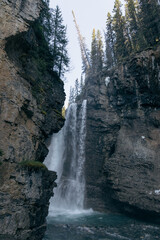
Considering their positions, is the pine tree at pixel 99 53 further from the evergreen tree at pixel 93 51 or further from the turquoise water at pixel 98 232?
the turquoise water at pixel 98 232

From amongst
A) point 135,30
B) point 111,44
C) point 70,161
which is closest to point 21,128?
point 70,161

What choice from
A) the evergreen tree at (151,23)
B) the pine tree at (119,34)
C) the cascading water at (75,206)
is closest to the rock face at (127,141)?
the cascading water at (75,206)

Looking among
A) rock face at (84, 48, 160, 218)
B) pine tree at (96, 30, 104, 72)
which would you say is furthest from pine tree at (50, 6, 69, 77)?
pine tree at (96, 30, 104, 72)

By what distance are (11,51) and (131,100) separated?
52.9 feet

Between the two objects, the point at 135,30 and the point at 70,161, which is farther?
the point at 135,30

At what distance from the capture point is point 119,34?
1198 inches

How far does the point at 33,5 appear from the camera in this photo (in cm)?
1176

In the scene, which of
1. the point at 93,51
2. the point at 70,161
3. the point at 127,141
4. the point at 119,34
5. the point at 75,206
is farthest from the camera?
the point at 93,51

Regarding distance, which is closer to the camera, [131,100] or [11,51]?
[11,51]

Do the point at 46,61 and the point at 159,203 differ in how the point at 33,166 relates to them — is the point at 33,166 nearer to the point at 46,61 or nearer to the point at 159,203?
the point at 46,61

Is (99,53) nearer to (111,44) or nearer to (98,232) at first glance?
(111,44)

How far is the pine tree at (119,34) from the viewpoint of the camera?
29005 millimetres

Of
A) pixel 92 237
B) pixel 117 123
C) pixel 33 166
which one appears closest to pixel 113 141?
pixel 117 123

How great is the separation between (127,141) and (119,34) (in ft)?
66.6
